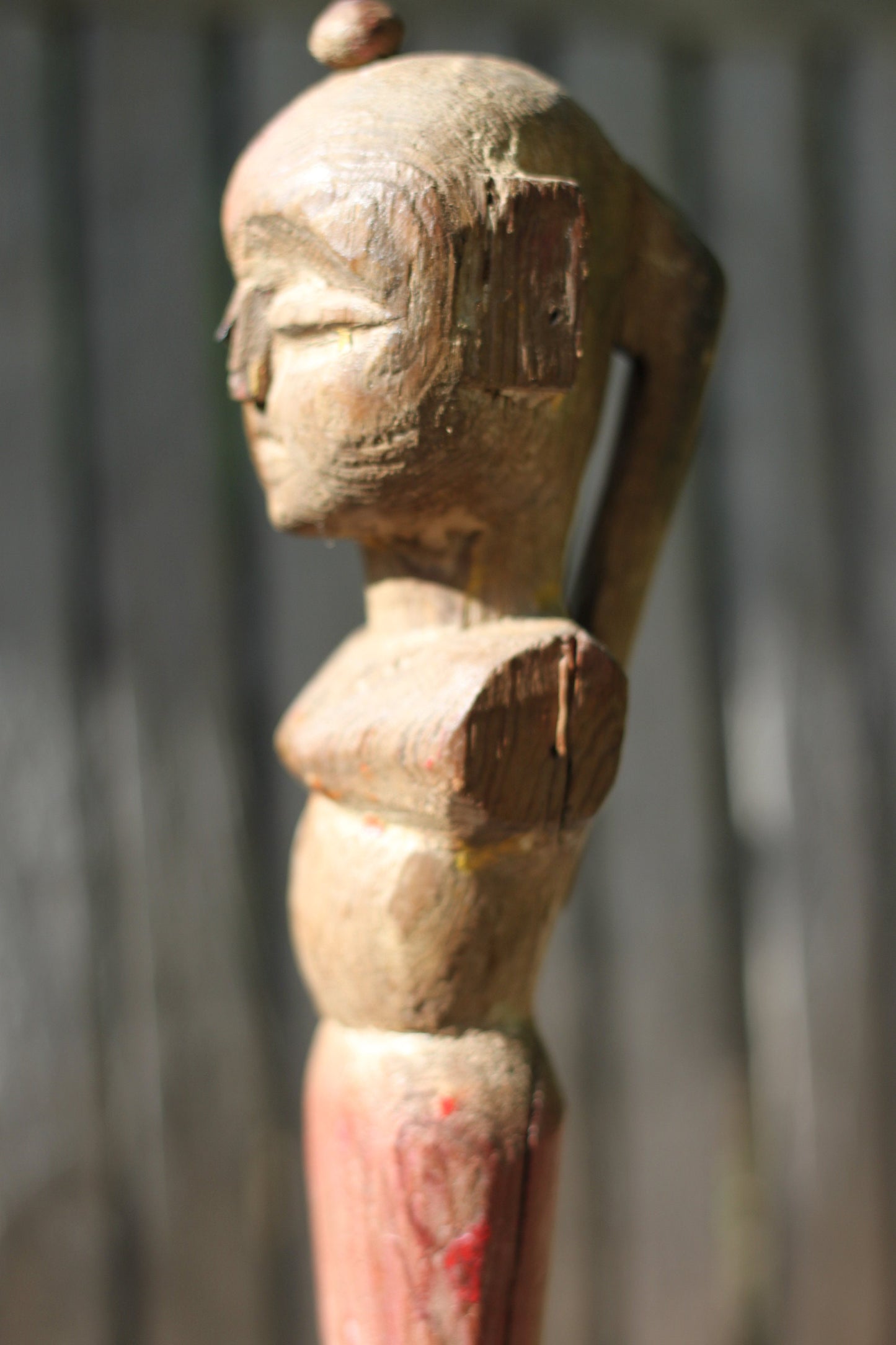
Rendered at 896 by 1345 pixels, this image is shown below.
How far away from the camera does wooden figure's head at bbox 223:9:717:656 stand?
0.66m

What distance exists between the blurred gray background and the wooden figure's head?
2.15ft

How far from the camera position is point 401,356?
662 millimetres

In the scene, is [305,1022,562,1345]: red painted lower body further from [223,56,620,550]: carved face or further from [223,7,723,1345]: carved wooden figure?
[223,56,620,550]: carved face

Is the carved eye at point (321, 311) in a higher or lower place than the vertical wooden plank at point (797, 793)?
higher

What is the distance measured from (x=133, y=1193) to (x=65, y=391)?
2.99 feet

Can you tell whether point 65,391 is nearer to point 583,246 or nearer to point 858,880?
point 583,246

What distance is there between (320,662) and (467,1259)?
80cm

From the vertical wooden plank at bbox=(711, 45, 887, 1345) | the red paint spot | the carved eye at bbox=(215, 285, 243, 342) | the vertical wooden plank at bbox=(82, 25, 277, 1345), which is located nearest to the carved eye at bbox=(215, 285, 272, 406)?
the carved eye at bbox=(215, 285, 243, 342)

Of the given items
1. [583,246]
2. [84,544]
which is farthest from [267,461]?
[84,544]

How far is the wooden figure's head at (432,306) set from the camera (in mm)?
656

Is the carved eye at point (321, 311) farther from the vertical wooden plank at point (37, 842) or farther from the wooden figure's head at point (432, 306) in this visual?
the vertical wooden plank at point (37, 842)

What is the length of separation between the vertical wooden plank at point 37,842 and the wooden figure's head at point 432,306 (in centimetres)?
66

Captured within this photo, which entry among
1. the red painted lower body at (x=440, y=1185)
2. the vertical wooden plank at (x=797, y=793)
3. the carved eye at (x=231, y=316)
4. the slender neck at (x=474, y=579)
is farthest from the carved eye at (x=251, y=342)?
the vertical wooden plank at (x=797, y=793)

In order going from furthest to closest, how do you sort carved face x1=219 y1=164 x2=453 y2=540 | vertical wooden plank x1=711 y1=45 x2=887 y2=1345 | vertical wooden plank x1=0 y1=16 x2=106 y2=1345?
vertical wooden plank x1=711 y1=45 x2=887 y2=1345 → vertical wooden plank x1=0 y1=16 x2=106 y2=1345 → carved face x1=219 y1=164 x2=453 y2=540
